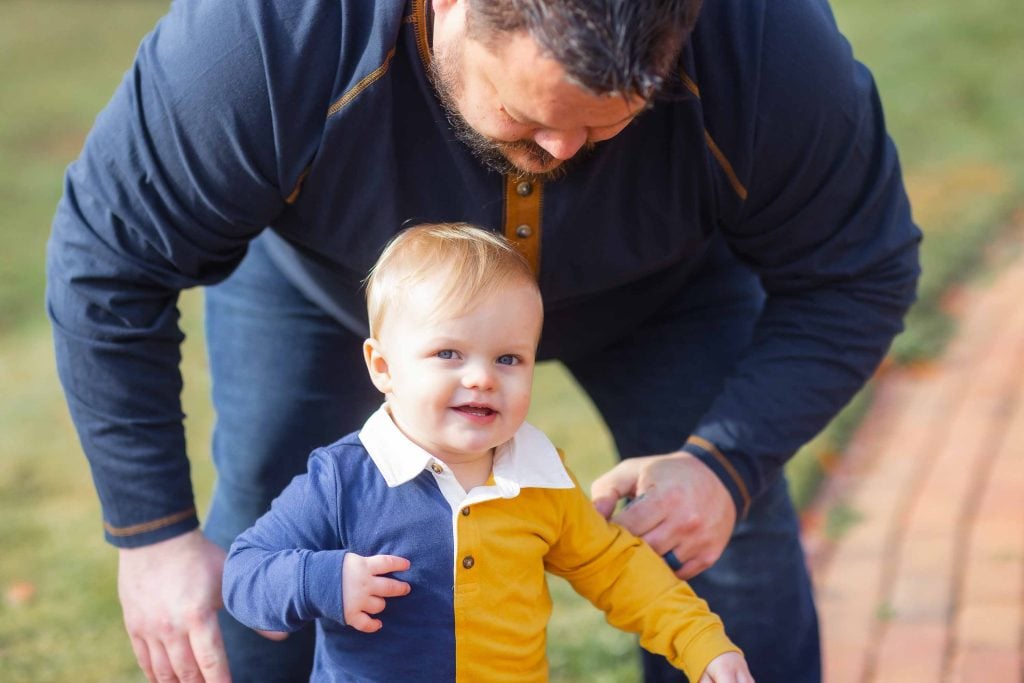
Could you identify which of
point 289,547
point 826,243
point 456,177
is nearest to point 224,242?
point 456,177

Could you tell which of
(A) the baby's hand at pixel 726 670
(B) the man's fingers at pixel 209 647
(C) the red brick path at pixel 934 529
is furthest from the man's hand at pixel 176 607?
(C) the red brick path at pixel 934 529

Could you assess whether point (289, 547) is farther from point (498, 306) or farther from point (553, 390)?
point (553, 390)

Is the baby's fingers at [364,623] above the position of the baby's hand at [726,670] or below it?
above

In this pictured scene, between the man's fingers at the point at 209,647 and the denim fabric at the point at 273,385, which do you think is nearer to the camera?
the man's fingers at the point at 209,647

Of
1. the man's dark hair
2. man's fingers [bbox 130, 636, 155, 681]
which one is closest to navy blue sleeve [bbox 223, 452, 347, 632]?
man's fingers [bbox 130, 636, 155, 681]

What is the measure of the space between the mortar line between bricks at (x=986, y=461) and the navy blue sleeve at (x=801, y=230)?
1.04 m

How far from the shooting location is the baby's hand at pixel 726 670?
2148 mm

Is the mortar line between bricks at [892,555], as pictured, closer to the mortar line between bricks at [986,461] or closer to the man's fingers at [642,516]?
the mortar line between bricks at [986,461]

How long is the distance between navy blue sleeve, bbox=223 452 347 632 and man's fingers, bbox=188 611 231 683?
0.81 ft

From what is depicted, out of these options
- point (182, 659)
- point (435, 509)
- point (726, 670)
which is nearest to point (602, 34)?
point (435, 509)

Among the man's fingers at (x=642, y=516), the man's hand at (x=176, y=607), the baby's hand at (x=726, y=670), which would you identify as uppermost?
the man's fingers at (x=642, y=516)

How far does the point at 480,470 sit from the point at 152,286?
2.09 ft

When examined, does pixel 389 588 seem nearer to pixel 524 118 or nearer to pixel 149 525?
pixel 149 525

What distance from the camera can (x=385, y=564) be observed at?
1.99 meters
